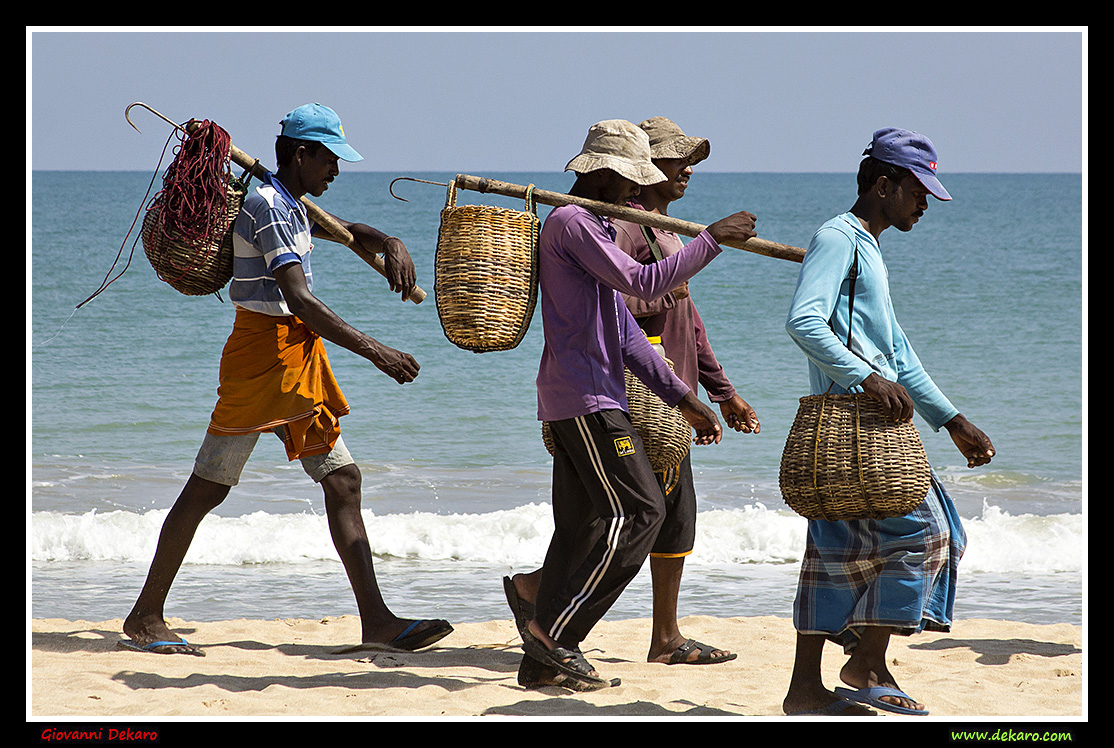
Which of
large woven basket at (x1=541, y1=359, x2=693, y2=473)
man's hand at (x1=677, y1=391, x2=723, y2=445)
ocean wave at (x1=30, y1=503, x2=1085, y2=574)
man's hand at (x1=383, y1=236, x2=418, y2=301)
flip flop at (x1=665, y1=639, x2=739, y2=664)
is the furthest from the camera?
ocean wave at (x1=30, y1=503, x2=1085, y2=574)

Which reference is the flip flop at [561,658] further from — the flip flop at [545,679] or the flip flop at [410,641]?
the flip flop at [410,641]

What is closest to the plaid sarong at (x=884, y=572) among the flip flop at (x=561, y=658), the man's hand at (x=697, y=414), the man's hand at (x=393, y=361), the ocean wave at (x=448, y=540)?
the man's hand at (x=697, y=414)

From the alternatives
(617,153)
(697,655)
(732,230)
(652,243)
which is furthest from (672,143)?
(697,655)

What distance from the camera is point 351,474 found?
4.76 meters

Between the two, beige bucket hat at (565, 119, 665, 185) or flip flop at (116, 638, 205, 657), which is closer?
beige bucket hat at (565, 119, 665, 185)

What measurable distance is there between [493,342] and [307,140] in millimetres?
1261

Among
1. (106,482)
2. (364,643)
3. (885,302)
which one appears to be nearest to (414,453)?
(106,482)

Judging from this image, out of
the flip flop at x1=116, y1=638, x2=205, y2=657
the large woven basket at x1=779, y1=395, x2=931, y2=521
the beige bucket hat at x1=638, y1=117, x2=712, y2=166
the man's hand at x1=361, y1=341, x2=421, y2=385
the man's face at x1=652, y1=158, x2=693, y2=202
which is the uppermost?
the beige bucket hat at x1=638, y1=117, x2=712, y2=166

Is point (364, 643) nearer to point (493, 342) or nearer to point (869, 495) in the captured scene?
point (493, 342)

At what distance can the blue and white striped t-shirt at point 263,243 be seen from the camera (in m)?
4.44

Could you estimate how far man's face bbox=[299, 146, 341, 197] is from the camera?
4629 mm

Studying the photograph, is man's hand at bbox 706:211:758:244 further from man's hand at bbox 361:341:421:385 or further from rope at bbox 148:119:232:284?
rope at bbox 148:119:232:284

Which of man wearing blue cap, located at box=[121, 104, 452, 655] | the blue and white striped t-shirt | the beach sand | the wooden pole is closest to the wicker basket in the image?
the wooden pole

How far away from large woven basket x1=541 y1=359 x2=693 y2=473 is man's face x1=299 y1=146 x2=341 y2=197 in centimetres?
134
